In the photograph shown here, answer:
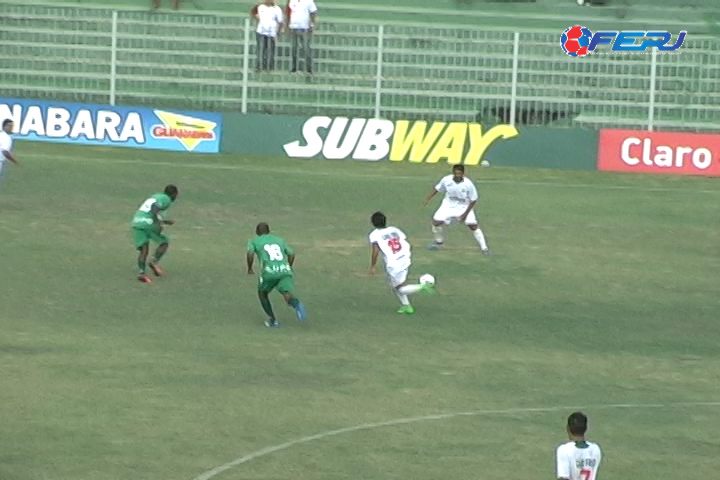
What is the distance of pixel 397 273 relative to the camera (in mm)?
23312

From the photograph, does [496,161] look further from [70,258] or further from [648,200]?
[70,258]

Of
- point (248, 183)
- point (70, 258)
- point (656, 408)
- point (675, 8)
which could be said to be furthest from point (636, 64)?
point (656, 408)

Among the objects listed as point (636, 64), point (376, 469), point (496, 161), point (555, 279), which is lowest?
point (376, 469)

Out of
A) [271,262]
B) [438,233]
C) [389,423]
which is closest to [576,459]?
[389,423]

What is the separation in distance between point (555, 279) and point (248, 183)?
8.96 meters

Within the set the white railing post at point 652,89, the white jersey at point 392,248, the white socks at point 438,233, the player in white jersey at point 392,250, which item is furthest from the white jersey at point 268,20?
the white jersey at point 392,248

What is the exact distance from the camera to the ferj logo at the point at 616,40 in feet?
124

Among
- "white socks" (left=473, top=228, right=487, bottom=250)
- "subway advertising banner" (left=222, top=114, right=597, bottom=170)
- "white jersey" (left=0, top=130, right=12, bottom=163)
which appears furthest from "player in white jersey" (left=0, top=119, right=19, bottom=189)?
"white socks" (left=473, top=228, right=487, bottom=250)

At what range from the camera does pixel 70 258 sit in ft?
88.5

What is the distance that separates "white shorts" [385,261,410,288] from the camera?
23.2 meters

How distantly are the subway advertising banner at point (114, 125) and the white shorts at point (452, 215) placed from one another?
388 inches

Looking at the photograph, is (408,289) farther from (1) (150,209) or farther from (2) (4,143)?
(2) (4,143)

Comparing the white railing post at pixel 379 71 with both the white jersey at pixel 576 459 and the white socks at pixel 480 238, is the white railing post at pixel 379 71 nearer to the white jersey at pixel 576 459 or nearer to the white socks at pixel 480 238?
the white socks at pixel 480 238

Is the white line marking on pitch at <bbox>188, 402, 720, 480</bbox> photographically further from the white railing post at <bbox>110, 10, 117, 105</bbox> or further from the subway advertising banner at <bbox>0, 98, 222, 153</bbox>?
the white railing post at <bbox>110, 10, 117, 105</bbox>
